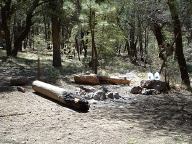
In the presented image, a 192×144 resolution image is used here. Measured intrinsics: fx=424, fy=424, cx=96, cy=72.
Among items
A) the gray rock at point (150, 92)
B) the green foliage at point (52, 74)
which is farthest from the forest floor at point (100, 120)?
the green foliage at point (52, 74)

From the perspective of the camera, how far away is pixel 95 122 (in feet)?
33.9

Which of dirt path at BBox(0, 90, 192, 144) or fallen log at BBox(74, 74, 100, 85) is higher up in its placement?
fallen log at BBox(74, 74, 100, 85)

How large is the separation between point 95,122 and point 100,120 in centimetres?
27

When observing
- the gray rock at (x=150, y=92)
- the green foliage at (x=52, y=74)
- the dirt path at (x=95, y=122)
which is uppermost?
the green foliage at (x=52, y=74)

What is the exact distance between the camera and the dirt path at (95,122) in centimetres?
888

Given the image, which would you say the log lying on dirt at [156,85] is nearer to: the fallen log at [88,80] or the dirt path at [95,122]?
the dirt path at [95,122]

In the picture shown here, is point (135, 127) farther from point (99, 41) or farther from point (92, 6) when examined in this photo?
point (99, 41)

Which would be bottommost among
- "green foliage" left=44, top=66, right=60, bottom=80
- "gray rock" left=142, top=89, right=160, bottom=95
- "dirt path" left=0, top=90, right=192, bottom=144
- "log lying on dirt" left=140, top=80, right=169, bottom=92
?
"dirt path" left=0, top=90, right=192, bottom=144

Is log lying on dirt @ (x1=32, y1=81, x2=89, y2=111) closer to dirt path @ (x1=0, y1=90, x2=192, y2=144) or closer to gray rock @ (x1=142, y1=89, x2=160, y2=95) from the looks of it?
dirt path @ (x1=0, y1=90, x2=192, y2=144)

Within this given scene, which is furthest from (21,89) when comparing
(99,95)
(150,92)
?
(150,92)

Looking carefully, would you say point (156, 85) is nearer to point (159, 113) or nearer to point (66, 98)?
point (159, 113)

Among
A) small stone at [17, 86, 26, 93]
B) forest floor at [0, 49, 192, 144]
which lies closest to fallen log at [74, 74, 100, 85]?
forest floor at [0, 49, 192, 144]

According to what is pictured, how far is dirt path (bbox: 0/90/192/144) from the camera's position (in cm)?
888

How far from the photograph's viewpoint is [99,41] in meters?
27.4
